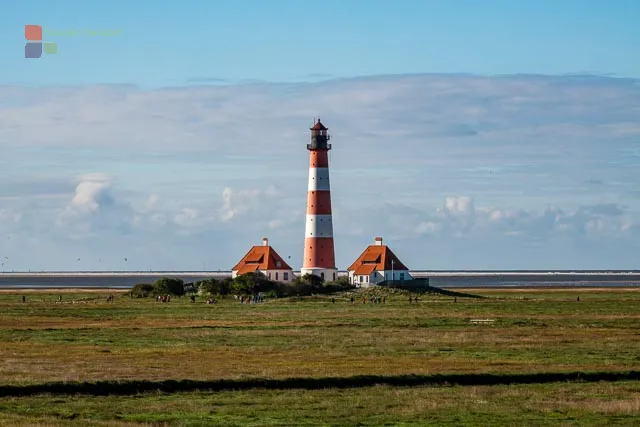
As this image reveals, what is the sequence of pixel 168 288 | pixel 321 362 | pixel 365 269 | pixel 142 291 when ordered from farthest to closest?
pixel 142 291 → pixel 365 269 → pixel 168 288 → pixel 321 362

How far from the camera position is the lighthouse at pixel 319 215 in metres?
112

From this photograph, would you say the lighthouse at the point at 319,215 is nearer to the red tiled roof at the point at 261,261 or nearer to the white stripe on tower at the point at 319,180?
the white stripe on tower at the point at 319,180

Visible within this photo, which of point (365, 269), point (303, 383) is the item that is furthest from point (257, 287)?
point (303, 383)

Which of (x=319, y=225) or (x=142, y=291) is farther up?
(x=319, y=225)

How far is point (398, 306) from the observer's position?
98.8m

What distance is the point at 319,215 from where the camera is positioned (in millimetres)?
111625

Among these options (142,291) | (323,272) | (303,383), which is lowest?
(303,383)

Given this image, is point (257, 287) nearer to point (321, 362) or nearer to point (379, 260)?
point (379, 260)

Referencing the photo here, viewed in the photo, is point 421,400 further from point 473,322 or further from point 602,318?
point 602,318

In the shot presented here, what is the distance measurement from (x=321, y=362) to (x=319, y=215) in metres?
64.6

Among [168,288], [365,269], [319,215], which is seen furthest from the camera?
[365,269]

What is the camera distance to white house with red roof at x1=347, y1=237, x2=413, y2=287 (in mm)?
121938

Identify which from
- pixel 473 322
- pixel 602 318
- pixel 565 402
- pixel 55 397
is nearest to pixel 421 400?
pixel 565 402

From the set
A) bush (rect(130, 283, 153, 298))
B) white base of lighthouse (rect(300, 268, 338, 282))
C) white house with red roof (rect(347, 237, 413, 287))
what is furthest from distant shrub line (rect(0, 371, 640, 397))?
bush (rect(130, 283, 153, 298))
